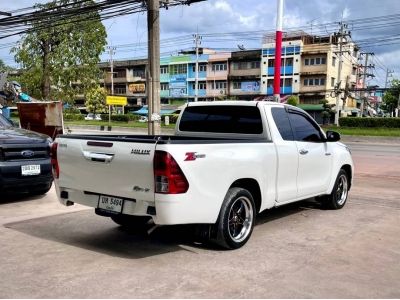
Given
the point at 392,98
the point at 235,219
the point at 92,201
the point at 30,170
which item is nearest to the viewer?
the point at 92,201

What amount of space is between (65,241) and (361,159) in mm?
14473

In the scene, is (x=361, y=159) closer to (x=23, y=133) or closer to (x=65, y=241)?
(x=23, y=133)

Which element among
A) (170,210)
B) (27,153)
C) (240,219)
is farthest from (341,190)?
(27,153)

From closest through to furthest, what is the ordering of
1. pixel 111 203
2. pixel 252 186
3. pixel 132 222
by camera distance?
1. pixel 111 203
2. pixel 252 186
3. pixel 132 222

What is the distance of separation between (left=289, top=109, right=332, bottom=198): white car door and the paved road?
0.52 meters

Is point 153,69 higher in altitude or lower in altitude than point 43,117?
higher

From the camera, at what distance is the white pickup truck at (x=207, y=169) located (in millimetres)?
4840

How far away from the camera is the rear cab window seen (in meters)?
6.43

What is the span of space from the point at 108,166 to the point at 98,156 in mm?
184

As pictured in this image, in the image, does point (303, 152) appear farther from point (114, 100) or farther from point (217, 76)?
point (217, 76)

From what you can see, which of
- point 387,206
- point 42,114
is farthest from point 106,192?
point 42,114

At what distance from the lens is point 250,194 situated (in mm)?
5746

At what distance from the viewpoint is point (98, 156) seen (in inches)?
208

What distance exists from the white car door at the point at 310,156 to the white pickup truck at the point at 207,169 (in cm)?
1
